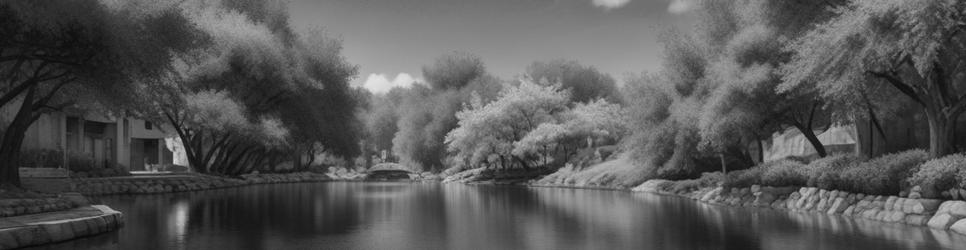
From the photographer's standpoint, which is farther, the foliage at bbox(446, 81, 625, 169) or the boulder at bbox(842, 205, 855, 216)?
the foliage at bbox(446, 81, 625, 169)

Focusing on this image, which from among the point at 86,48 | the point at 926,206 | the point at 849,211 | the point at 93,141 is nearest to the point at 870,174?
the point at 849,211

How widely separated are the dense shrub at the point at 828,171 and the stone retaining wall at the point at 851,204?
23 centimetres

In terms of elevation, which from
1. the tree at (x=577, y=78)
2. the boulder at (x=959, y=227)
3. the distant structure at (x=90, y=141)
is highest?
the tree at (x=577, y=78)

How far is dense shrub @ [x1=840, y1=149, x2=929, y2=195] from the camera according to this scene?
17.2m

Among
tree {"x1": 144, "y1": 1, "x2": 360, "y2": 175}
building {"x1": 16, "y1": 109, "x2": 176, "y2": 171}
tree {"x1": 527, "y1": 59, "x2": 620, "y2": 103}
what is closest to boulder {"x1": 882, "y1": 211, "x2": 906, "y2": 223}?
building {"x1": 16, "y1": 109, "x2": 176, "y2": 171}

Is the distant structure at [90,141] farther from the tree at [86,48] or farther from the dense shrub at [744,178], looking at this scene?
the dense shrub at [744,178]

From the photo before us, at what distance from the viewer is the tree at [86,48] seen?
14812 millimetres

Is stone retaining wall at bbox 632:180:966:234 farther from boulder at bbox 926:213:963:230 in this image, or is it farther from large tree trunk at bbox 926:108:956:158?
large tree trunk at bbox 926:108:956:158

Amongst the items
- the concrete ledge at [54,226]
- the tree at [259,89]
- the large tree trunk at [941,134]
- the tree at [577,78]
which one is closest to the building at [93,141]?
the tree at [259,89]

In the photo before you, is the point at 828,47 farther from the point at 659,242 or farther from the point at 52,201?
the point at 52,201

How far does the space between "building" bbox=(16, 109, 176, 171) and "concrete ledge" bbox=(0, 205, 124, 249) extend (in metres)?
10.6

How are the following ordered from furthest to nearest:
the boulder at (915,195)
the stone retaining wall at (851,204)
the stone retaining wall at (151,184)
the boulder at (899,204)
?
the stone retaining wall at (151,184)
the boulder at (899,204)
the boulder at (915,195)
the stone retaining wall at (851,204)

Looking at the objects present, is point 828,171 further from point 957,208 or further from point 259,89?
point 259,89

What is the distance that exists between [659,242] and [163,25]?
13832 mm
